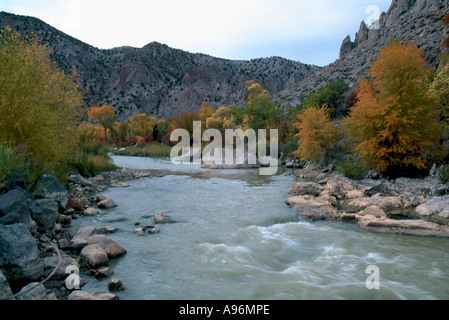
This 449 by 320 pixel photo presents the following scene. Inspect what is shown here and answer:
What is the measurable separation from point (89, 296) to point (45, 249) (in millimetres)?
2499

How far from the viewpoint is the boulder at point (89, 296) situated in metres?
4.16

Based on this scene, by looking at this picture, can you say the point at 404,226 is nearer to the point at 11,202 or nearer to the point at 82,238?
the point at 82,238

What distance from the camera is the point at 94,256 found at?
18.3 ft

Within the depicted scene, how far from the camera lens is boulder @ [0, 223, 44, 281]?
4492 mm

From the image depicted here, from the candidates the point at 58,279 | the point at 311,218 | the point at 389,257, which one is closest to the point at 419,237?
the point at 389,257

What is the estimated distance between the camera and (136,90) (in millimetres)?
93312

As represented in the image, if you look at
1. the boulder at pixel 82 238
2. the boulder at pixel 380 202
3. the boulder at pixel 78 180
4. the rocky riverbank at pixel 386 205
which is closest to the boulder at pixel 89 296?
the boulder at pixel 82 238

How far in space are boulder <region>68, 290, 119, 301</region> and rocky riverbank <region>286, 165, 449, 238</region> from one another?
690 cm

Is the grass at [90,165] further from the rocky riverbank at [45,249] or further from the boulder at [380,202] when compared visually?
the boulder at [380,202]

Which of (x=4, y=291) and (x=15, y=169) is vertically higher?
(x=15, y=169)

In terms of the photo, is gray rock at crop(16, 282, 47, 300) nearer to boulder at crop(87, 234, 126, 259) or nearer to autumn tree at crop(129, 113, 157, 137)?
boulder at crop(87, 234, 126, 259)

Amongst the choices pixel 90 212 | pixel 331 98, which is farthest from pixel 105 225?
pixel 331 98

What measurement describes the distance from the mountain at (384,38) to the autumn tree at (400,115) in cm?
1451

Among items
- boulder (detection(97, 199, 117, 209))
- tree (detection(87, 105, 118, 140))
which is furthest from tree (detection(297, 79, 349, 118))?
tree (detection(87, 105, 118, 140))
